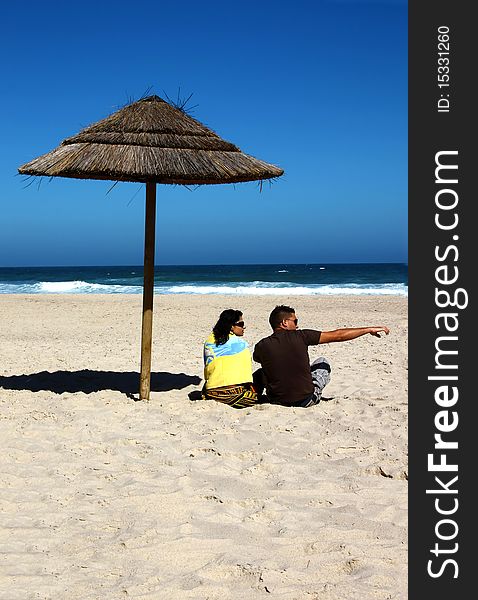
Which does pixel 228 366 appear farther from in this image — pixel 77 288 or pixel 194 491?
pixel 77 288

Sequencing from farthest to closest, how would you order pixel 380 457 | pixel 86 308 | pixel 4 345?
pixel 86 308, pixel 4 345, pixel 380 457

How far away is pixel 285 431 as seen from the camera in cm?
539

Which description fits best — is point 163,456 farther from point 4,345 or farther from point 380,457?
point 4,345

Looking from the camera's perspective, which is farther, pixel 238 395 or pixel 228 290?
pixel 228 290

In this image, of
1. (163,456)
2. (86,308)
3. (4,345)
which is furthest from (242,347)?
(86,308)

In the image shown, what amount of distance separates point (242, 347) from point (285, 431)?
103 cm

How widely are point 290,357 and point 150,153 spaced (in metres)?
2.12

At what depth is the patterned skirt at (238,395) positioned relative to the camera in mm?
6062

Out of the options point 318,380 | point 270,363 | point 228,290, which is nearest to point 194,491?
point 270,363

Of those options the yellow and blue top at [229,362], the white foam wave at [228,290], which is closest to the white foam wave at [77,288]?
the white foam wave at [228,290]

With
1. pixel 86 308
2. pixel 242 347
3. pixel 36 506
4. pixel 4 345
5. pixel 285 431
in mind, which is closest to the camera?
pixel 36 506

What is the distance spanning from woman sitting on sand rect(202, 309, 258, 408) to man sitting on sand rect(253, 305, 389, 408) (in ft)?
0.57

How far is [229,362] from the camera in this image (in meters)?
6.14

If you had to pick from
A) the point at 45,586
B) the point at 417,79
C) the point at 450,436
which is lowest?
the point at 45,586
